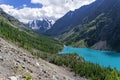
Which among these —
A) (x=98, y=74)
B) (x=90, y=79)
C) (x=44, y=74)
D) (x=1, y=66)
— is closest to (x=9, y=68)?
(x=1, y=66)

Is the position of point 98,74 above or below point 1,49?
below

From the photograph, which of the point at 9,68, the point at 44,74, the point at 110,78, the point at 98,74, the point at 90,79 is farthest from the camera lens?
the point at 98,74

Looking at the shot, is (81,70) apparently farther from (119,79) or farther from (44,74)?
(44,74)

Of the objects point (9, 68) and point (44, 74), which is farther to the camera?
point (44, 74)

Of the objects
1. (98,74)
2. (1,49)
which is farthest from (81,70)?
(1,49)

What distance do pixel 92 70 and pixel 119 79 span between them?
1743cm

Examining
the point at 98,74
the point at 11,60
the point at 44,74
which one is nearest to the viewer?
the point at 11,60

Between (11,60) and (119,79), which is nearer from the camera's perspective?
(11,60)

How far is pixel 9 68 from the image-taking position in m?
43.7

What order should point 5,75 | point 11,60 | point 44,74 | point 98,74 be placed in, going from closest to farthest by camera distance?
1. point 5,75
2. point 11,60
3. point 44,74
4. point 98,74

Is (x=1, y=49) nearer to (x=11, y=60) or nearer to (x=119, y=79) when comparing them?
(x=11, y=60)

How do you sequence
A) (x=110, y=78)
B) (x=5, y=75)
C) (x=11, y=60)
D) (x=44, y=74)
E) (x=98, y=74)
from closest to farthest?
1. (x=5, y=75)
2. (x=11, y=60)
3. (x=44, y=74)
4. (x=110, y=78)
5. (x=98, y=74)

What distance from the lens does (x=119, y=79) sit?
109m

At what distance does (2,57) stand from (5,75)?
985 centimetres
